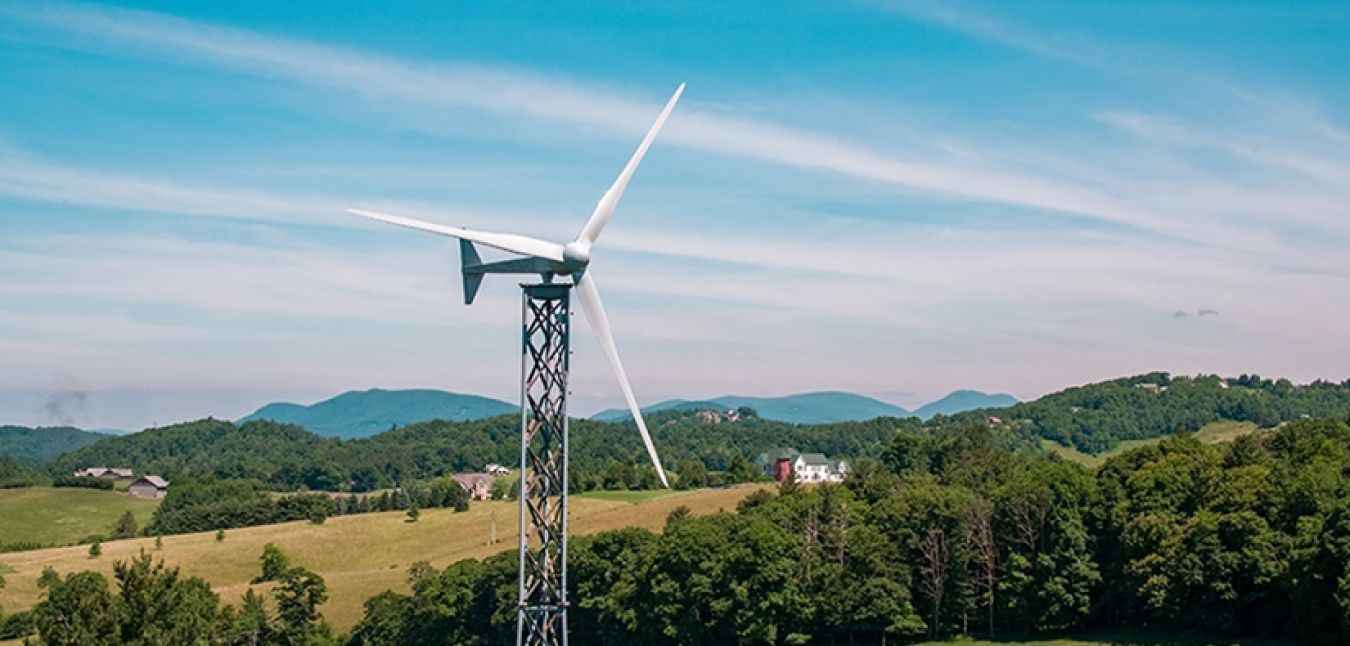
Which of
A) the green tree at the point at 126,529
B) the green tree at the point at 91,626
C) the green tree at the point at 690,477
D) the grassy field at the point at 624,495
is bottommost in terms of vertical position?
→ the green tree at the point at 126,529

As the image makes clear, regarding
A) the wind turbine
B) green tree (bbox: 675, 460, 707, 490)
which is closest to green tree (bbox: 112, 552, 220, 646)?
the wind turbine

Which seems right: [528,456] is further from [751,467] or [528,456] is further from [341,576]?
[751,467]

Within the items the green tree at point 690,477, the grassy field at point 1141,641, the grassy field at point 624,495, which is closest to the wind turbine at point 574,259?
the grassy field at point 1141,641

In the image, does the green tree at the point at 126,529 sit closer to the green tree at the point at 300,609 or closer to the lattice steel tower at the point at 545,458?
the green tree at the point at 300,609

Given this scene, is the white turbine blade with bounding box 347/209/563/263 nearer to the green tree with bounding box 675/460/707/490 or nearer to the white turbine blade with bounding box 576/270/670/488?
the white turbine blade with bounding box 576/270/670/488

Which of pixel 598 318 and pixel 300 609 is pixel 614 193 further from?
pixel 300 609
